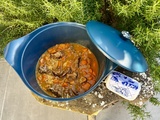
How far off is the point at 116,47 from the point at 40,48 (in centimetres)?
34

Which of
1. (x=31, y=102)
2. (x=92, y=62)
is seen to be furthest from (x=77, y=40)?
(x=31, y=102)

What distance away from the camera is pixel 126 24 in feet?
3.50

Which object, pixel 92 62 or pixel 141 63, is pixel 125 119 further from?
pixel 141 63

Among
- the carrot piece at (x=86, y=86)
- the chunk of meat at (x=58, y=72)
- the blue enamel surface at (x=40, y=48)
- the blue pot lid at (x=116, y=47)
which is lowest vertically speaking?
the carrot piece at (x=86, y=86)

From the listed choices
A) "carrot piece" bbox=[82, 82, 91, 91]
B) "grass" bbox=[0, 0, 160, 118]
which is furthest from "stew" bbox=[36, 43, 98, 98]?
"grass" bbox=[0, 0, 160, 118]

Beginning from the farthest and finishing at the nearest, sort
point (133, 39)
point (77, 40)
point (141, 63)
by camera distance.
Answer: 1. point (77, 40)
2. point (133, 39)
3. point (141, 63)

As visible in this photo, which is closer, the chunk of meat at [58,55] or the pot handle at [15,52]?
the pot handle at [15,52]

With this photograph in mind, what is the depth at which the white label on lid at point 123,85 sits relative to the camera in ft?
3.09

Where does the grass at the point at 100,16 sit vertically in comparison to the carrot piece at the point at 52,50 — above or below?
above

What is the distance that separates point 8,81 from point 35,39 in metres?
0.50

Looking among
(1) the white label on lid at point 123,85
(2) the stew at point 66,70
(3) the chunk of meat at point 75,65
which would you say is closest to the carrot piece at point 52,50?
(2) the stew at point 66,70

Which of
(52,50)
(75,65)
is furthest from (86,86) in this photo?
(52,50)

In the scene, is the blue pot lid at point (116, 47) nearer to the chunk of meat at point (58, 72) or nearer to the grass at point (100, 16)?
the grass at point (100, 16)

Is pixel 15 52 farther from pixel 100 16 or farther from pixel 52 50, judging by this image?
pixel 100 16
